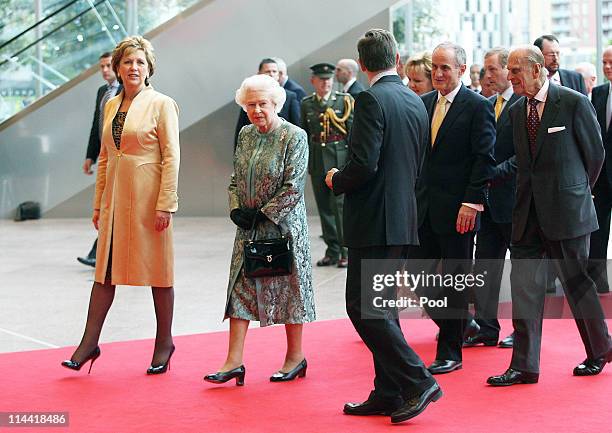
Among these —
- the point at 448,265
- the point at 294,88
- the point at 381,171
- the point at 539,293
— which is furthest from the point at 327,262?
the point at 381,171

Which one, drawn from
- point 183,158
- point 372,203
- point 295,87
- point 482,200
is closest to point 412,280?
point 482,200

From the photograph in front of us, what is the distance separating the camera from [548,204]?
211 inches

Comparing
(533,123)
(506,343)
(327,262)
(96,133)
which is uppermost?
(533,123)

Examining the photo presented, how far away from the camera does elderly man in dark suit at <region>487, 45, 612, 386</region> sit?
5336 mm

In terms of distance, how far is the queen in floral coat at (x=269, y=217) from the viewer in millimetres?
5375

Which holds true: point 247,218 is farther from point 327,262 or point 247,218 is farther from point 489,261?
point 327,262

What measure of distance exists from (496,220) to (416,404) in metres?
1.83

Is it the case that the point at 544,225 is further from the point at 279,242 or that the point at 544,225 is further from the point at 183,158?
the point at 183,158

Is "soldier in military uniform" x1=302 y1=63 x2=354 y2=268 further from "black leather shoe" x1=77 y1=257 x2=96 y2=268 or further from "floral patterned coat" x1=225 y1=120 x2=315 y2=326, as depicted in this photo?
"floral patterned coat" x1=225 y1=120 x2=315 y2=326

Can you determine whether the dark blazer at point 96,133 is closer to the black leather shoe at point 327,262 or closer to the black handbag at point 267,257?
the black leather shoe at point 327,262

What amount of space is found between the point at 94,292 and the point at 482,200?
6.64 feet

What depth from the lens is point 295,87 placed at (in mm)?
10000

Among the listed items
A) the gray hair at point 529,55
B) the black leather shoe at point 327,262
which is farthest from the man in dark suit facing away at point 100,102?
the gray hair at point 529,55

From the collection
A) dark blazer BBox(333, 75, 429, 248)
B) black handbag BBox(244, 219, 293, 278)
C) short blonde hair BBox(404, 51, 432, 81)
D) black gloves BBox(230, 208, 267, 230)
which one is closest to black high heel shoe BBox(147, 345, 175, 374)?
black handbag BBox(244, 219, 293, 278)
